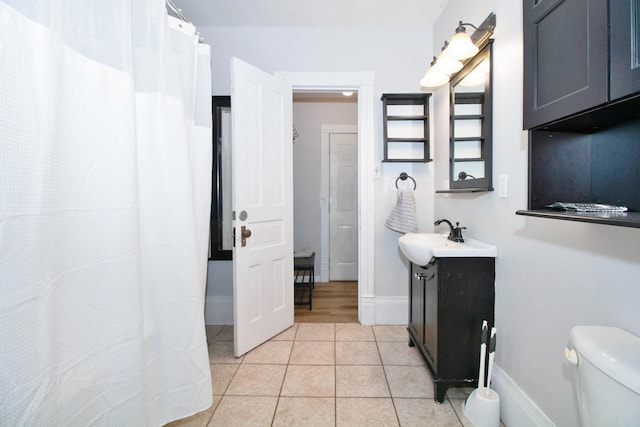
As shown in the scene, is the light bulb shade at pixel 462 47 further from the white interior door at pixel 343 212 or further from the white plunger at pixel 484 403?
the white interior door at pixel 343 212

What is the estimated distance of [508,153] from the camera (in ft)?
4.53

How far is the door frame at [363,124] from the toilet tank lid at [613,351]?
1648 millimetres

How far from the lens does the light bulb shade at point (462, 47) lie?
1517 mm

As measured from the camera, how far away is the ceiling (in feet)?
6.80

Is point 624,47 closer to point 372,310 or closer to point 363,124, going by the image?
point 363,124

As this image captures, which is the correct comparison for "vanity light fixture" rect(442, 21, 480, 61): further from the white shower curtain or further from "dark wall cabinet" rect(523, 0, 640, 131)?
the white shower curtain

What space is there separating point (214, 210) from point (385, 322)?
180 cm

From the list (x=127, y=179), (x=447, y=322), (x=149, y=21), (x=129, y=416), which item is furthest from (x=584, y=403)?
(x=149, y=21)

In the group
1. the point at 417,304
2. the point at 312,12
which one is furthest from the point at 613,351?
the point at 312,12

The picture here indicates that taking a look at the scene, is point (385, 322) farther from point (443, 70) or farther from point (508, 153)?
point (443, 70)

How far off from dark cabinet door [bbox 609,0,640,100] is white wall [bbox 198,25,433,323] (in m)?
1.74

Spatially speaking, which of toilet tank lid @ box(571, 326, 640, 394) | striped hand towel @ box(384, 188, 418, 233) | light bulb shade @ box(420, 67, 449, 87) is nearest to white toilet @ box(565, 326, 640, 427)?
toilet tank lid @ box(571, 326, 640, 394)

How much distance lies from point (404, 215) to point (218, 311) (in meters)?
1.82

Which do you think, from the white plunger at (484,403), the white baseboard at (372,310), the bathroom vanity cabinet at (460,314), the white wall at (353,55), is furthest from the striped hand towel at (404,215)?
the white plunger at (484,403)
